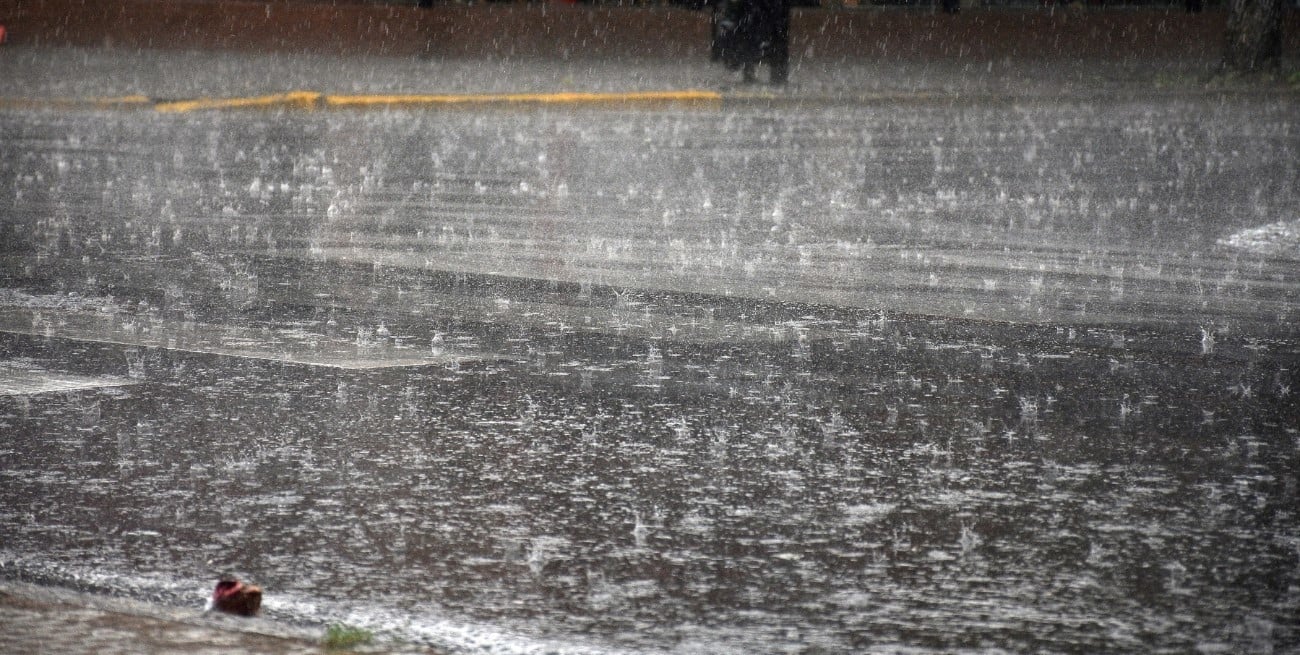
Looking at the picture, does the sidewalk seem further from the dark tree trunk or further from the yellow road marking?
the dark tree trunk

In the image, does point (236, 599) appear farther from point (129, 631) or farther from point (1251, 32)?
point (1251, 32)

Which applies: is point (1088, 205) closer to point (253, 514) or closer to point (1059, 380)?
point (1059, 380)

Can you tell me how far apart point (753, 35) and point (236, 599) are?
896 inches

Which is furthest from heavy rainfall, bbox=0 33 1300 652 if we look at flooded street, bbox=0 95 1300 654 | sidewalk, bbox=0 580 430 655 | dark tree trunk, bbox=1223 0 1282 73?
dark tree trunk, bbox=1223 0 1282 73

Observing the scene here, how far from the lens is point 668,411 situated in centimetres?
711

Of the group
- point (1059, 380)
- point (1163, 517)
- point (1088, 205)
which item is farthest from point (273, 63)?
point (1163, 517)

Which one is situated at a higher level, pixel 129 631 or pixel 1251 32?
pixel 1251 32

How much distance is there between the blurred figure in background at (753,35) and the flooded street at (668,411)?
11.6 meters

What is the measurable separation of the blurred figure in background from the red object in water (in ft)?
74.1

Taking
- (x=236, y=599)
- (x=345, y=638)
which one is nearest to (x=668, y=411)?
(x=236, y=599)

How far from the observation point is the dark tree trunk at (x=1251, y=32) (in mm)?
29969

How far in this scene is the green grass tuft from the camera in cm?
434

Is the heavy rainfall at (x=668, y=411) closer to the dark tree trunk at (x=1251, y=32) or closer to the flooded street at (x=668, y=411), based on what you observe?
the flooded street at (x=668, y=411)

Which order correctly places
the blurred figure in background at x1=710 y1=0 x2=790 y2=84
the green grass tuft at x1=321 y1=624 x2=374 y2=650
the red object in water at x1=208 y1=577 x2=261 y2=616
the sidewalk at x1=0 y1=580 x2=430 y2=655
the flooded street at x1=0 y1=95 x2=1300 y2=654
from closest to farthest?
the sidewalk at x1=0 y1=580 x2=430 y2=655
the green grass tuft at x1=321 y1=624 x2=374 y2=650
the red object in water at x1=208 y1=577 x2=261 y2=616
the flooded street at x1=0 y1=95 x2=1300 y2=654
the blurred figure in background at x1=710 y1=0 x2=790 y2=84
